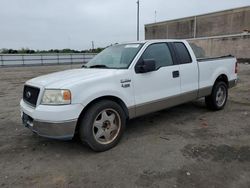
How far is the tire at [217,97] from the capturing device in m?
5.43

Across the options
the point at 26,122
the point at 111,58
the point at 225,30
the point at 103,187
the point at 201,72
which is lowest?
the point at 103,187

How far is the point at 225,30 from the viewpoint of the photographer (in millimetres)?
31906

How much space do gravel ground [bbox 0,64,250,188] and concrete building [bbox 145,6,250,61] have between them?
48.7ft

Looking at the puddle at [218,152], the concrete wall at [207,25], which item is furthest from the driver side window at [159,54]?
the concrete wall at [207,25]

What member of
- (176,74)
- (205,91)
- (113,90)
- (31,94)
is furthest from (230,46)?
(31,94)

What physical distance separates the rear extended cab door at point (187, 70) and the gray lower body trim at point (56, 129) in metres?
2.47

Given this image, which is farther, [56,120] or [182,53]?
[182,53]

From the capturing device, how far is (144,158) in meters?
3.24

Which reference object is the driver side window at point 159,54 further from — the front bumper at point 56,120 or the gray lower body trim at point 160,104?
the front bumper at point 56,120

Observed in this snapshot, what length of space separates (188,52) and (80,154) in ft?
10.1

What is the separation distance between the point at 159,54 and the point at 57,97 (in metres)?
2.19

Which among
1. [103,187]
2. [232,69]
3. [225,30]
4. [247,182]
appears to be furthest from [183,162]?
[225,30]

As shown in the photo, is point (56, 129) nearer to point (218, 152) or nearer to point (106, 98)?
point (106, 98)

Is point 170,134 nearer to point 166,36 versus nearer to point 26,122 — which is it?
point 26,122
